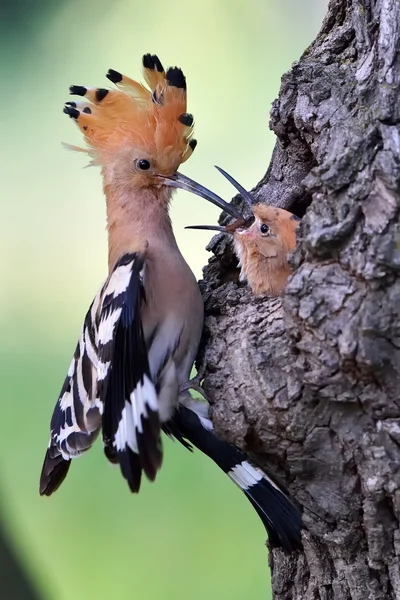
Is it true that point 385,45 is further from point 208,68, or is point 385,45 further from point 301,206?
point 208,68

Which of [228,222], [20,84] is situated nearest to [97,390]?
[228,222]

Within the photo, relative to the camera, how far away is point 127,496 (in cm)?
223

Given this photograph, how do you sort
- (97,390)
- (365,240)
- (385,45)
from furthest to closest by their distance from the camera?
(97,390), (385,45), (365,240)

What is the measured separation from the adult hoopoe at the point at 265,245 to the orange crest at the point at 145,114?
0.39 feet

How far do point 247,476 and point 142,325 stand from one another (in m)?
0.32

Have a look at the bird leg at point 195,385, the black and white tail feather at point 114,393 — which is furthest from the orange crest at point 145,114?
the bird leg at point 195,385

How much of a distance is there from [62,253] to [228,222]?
0.79 m

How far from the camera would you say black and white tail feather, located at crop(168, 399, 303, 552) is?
1.19m

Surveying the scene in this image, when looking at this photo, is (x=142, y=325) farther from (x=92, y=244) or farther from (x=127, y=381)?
(x=92, y=244)

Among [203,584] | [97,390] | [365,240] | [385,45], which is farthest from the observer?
[203,584]

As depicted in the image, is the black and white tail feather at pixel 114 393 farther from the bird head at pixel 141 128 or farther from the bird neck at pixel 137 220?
the bird head at pixel 141 128

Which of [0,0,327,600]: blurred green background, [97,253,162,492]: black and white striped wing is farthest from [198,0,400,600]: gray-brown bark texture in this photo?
[0,0,327,600]: blurred green background

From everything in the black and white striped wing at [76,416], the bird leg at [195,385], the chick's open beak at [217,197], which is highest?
the chick's open beak at [217,197]

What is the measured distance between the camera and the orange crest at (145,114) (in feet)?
4.65
